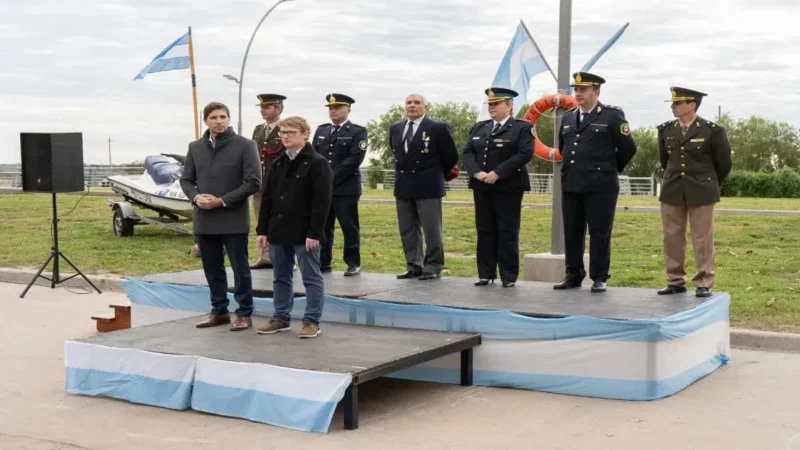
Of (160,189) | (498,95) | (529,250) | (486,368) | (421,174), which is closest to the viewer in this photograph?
(486,368)

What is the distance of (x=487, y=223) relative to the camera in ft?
30.9

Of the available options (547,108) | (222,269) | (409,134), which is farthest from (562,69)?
(222,269)

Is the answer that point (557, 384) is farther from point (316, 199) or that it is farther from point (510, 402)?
point (316, 199)

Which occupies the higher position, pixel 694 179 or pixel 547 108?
pixel 547 108

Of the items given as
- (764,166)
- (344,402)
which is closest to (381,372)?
(344,402)

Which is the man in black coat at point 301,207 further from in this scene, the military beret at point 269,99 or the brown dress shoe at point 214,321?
A: the military beret at point 269,99

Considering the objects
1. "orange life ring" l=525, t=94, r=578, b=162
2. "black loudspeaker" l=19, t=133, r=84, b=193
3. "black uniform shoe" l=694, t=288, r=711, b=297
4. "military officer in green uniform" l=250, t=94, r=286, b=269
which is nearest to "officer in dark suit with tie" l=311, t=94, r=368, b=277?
"military officer in green uniform" l=250, t=94, r=286, b=269

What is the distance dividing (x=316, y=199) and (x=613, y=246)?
9.35 metres

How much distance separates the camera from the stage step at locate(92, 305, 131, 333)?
399 inches

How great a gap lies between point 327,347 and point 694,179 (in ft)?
11.5

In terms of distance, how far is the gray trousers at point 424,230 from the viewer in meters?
9.75

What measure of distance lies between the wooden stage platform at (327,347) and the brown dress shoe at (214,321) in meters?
0.10

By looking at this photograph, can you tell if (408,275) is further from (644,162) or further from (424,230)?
(644,162)

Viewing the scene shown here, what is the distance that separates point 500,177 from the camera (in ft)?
29.8
